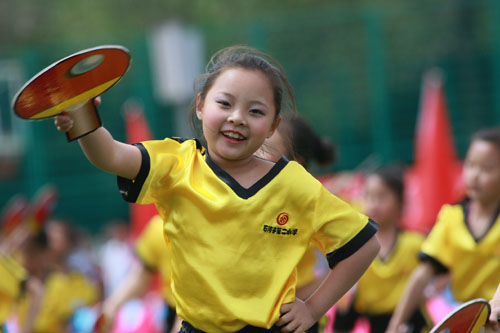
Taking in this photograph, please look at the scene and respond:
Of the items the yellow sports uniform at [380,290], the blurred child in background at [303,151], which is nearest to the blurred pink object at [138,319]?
the yellow sports uniform at [380,290]

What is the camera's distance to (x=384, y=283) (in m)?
5.78

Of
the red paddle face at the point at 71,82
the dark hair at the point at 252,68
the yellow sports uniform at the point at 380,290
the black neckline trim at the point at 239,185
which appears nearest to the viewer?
the red paddle face at the point at 71,82

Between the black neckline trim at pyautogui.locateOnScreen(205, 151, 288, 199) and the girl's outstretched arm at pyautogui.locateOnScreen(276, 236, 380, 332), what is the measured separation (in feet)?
1.43

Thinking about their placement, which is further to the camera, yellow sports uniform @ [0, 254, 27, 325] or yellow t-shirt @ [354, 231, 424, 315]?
yellow t-shirt @ [354, 231, 424, 315]

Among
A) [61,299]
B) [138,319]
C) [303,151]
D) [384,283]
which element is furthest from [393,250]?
[61,299]

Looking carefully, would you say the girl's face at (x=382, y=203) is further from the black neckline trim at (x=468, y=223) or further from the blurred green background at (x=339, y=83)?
the blurred green background at (x=339, y=83)

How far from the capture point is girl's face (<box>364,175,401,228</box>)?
237 inches

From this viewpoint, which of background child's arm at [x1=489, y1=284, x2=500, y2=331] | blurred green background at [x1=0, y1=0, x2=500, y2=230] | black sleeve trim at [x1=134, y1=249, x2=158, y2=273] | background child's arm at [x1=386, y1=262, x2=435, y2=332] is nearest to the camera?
background child's arm at [x1=489, y1=284, x2=500, y2=331]

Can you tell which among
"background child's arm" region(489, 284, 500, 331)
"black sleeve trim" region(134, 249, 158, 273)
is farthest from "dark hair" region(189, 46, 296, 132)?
"black sleeve trim" region(134, 249, 158, 273)

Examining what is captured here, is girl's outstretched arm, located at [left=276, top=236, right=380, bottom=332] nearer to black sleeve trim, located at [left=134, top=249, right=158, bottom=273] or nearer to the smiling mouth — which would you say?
the smiling mouth

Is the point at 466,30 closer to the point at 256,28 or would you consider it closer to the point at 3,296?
the point at 256,28

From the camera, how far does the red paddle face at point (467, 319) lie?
3.18m

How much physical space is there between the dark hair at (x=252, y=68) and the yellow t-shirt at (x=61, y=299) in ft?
18.1

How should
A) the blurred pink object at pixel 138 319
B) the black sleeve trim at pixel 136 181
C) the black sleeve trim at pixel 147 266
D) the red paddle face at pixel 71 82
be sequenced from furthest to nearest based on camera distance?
the blurred pink object at pixel 138 319 < the black sleeve trim at pixel 147 266 < the black sleeve trim at pixel 136 181 < the red paddle face at pixel 71 82
